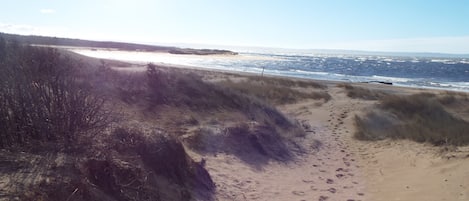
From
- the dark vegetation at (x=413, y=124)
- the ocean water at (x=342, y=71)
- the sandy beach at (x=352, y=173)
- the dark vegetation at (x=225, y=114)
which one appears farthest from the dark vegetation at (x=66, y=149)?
the ocean water at (x=342, y=71)

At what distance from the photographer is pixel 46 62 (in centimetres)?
662

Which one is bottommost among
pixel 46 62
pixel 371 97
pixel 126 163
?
pixel 371 97

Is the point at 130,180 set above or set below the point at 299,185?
above

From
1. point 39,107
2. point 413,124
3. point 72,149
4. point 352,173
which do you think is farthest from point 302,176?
point 413,124

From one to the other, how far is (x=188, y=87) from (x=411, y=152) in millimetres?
7410

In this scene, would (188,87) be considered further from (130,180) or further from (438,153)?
(130,180)

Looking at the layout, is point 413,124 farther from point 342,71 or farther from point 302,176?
point 342,71

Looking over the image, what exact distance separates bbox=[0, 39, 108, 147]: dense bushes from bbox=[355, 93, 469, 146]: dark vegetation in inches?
373

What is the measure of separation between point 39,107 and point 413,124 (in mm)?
12969

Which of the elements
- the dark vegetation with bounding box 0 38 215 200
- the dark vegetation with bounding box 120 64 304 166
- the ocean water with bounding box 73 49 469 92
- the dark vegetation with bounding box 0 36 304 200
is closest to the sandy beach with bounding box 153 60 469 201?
the dark vegetation with bounding box 120 64 304 166

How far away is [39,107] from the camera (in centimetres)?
603

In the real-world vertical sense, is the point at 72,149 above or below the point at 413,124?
above

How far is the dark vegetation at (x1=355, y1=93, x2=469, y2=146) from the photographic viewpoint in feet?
42.8

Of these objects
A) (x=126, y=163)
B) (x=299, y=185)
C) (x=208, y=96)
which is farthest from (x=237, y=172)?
A: (x=208, y=96)
